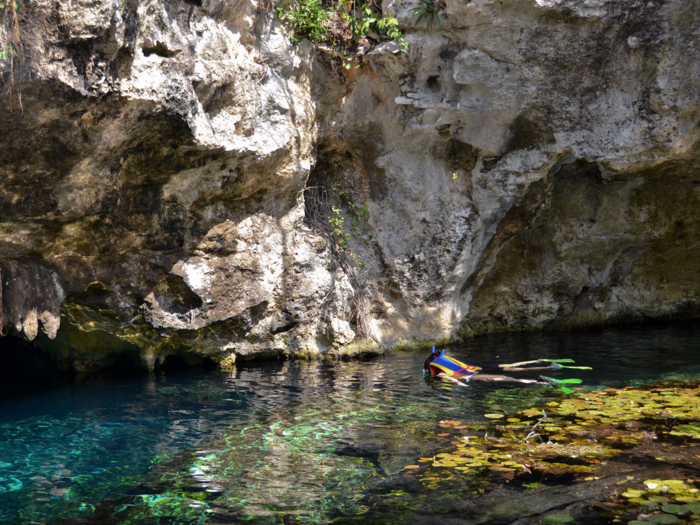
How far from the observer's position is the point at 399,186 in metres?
11.0

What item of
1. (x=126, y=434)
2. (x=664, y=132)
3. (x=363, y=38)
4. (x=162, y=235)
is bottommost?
(x=126, y=434)

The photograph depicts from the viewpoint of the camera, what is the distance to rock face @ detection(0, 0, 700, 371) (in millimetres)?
6961

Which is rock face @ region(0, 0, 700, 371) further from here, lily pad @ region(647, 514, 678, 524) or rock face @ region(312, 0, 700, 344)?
lily pad @ region(647, 514, 678, 524)

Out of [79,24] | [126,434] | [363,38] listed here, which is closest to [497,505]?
[126,434]

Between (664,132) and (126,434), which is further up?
(664,132)

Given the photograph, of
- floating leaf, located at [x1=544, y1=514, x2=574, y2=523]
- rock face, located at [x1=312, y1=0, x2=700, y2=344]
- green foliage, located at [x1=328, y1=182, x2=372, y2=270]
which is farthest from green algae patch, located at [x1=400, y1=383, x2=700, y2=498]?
green foliage, located at [x1=328, y1=182, x2=372, y2=270]

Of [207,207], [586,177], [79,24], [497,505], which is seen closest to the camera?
[497,505]

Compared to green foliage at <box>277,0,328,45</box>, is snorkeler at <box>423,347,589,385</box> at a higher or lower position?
lower

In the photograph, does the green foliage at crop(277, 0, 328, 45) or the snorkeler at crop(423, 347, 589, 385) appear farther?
the green foliage at crop(277, 0, 328, 45)

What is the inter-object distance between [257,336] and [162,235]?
246 centimetres

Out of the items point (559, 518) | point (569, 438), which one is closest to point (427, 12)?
point (569, 438)

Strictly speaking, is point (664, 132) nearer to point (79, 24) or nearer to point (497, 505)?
point (497, 505)

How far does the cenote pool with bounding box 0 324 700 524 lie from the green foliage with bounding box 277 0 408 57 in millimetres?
5381

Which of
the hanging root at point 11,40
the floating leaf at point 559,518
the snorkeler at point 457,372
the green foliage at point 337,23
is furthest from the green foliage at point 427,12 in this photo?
the floating leaf at point 559,518
